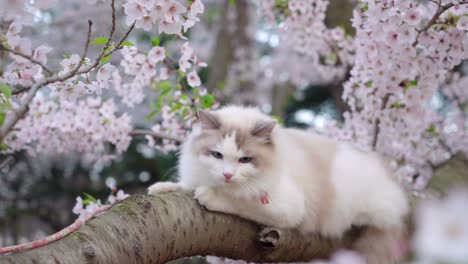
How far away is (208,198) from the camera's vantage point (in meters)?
2.14

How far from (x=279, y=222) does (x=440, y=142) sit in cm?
235

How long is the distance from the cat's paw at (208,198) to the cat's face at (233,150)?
0.08 metres

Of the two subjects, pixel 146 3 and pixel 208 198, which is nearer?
pixel 146 3

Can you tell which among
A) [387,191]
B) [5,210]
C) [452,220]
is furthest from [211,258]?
[5,210]

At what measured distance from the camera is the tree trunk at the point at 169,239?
154 centimetres

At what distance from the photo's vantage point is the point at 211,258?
2.73 metres

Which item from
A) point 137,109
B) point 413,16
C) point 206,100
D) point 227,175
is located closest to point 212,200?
point 227,175

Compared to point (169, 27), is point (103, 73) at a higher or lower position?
lower

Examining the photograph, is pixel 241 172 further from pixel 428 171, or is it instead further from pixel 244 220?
pixel 428 171

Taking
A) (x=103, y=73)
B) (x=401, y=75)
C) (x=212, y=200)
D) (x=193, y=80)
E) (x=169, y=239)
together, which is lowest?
(x=169, y=239)

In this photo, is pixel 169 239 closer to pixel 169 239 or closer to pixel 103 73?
pixel 169 239

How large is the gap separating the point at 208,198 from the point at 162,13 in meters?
0.82

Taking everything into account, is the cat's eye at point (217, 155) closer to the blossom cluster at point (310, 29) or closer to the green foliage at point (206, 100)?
the green foliage at point (206, 100)

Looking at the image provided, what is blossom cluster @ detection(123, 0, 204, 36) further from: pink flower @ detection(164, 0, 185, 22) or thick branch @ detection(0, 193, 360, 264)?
thick branch @ detection(0, 193, 360, 264)
